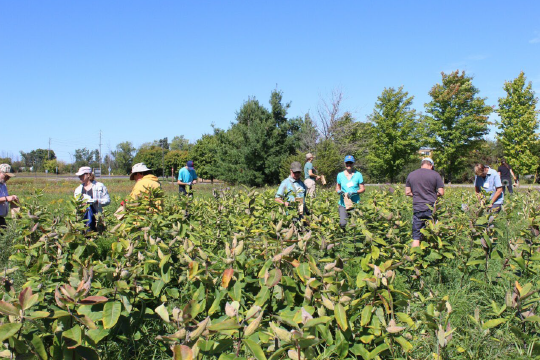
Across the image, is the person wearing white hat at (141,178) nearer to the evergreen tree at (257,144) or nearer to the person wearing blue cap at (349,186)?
the person wearing blue cap at (349,186)

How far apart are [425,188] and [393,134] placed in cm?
3368

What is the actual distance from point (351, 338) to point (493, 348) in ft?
4.30

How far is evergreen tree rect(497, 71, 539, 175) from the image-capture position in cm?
3153

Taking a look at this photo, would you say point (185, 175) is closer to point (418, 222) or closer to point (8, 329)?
point (418, 222)

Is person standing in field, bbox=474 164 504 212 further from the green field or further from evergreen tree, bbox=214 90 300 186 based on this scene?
evergreen tree, bbox=214 90 300 186

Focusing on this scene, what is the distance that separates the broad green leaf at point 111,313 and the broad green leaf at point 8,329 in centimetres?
40

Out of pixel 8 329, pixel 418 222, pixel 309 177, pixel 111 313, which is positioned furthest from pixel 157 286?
pixel 309 177

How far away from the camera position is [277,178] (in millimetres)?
28906

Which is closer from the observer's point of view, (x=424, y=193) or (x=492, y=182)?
(x=424, y=193)

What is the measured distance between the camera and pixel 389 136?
38.8 m

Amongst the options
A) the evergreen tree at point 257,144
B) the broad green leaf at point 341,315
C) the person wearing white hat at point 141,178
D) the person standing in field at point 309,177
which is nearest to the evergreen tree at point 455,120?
the evergreen tree at point 257,144

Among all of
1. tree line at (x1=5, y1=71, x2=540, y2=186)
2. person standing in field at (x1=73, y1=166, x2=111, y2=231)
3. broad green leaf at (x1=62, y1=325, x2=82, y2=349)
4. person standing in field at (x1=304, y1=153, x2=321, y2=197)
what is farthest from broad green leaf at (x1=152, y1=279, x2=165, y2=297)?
tree line at (x1=5, y1=71, x2=540, y2=186)

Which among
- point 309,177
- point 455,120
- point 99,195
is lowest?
point 99,195

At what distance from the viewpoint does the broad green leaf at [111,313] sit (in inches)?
73.5
